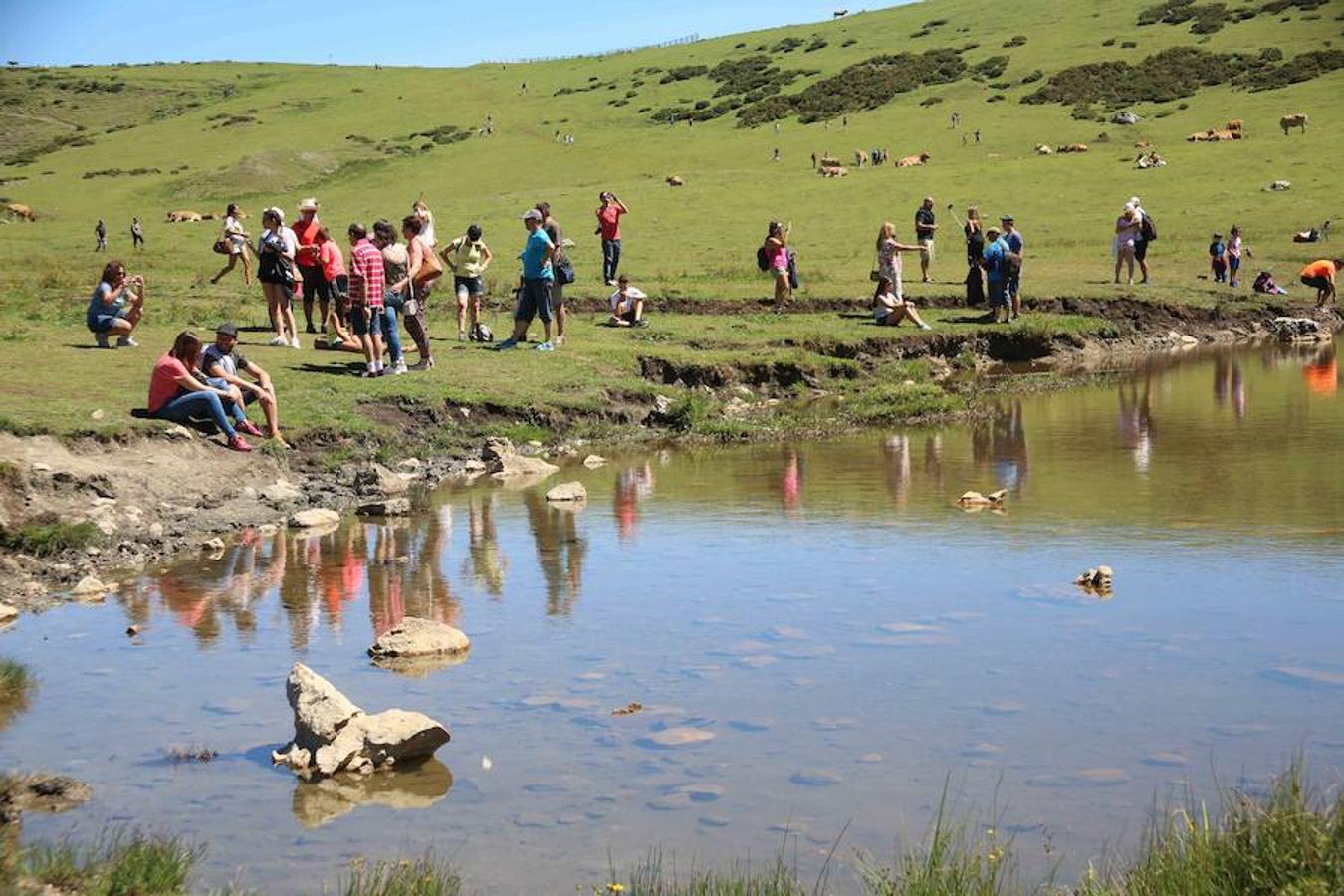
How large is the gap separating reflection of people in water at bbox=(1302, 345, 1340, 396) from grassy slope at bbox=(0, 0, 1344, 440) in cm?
564

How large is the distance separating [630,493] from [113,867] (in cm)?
1111

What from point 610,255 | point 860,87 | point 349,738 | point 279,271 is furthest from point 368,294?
point 860,87

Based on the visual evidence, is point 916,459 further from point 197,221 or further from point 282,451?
point 197,221

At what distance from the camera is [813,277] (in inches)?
1425

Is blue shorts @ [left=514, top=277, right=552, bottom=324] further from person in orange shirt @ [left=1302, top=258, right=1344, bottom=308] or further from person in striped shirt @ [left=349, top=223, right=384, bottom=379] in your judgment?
person in orange shirt @ [left=1302, top=258, right=1344, bottom=308]

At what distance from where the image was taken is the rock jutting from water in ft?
29.2

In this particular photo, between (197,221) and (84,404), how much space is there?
46.7 m

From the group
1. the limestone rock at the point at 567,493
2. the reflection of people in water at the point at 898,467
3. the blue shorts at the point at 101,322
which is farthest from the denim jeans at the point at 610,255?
the limestone rock at the point at 567,493

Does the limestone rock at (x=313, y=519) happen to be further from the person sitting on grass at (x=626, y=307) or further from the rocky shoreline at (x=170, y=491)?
the person sitting on grass at (x=626, y=307)

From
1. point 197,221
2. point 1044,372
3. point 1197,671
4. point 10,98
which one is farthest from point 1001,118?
point 10,98

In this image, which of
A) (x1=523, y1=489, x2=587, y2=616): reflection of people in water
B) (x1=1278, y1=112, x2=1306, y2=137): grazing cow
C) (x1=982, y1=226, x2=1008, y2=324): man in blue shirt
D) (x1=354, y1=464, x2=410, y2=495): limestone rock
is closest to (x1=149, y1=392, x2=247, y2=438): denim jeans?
(x1=354, y1=464, x2=410, y2=495): limestone rock

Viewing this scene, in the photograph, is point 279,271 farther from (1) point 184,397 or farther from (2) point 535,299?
(1) point 184,397

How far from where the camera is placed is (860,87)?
8925cm

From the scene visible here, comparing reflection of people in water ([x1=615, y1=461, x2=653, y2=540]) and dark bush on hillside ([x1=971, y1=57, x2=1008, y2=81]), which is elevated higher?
dark bush on hillside ([x1=971, y1=57, x2=1008, y2=81])
